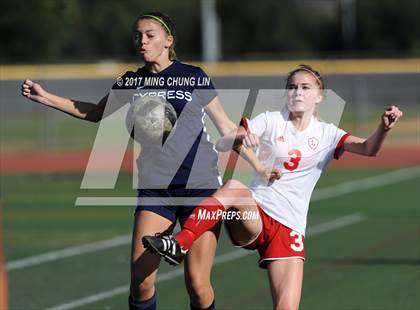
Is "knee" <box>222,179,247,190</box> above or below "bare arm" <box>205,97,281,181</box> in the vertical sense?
below

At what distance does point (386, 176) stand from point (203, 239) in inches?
650

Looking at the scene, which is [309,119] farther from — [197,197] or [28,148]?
[28,148]

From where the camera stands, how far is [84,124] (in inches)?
1371

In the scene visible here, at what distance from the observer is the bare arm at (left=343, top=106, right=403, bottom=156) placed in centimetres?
689

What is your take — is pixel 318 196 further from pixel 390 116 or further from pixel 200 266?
pixel 390 116

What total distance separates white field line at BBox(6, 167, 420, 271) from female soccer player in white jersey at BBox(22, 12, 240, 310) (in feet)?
16.8

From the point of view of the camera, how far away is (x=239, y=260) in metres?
12.7

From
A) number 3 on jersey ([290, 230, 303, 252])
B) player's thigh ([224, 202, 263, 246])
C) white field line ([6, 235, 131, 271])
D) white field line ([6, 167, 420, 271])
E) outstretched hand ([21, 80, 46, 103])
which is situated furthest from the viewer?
white field line ([6, 167, 420, 271])

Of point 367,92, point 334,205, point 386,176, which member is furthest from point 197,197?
point 367,92

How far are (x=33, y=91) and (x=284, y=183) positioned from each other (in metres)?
1.91

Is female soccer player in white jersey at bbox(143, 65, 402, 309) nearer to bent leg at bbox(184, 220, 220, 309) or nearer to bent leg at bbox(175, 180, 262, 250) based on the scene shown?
bent leg at bbox(175, 180, 262, 250)

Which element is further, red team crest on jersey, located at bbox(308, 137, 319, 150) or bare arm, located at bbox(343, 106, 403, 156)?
red team crest on jersey, located at bbox(308, 137, 319, 150)

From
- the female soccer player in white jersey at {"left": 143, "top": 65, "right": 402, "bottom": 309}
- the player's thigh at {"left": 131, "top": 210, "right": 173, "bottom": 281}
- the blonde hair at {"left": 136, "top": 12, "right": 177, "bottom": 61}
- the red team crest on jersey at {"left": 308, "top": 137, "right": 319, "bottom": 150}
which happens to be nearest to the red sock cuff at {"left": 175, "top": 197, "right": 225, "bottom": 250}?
the female soccer player in white jersey at {"left": 143, "top": 65, "right": 402, "bottom": 309}
